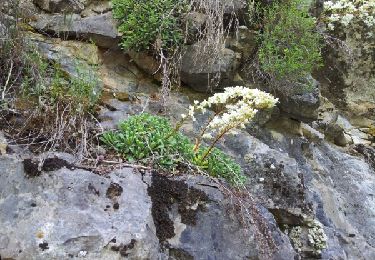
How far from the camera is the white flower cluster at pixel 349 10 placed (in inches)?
213

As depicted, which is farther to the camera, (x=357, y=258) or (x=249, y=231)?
(x=357, y=258)

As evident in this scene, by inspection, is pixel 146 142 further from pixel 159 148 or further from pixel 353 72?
pixel 353 72

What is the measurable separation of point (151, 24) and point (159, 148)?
162 cm

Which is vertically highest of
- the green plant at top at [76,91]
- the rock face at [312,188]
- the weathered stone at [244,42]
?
the weathered stone at [244,42]

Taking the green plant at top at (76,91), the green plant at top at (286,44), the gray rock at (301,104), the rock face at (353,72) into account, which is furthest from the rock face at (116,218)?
the rock face at (353,72)

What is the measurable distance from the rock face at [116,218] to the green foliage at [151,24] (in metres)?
1.83

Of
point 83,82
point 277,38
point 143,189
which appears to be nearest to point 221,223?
point 143,189

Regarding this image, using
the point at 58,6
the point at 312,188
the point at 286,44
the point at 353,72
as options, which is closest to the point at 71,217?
the point at 312,188

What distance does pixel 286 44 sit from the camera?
5.06m

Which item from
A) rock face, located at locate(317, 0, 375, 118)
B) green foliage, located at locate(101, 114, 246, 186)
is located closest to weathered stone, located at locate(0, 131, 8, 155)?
green foliage, located at locate(101, 114, 246, 186)

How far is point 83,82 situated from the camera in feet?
12.1

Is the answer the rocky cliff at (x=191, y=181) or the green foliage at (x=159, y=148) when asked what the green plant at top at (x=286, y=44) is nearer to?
the rocky cliff at (x=191, y=181)

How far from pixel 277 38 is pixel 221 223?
2644 millimetres

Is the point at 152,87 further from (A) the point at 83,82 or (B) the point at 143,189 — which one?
(B) the point at 143,189
